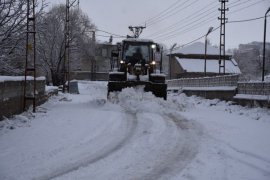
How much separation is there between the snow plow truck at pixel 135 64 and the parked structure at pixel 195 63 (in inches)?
1744

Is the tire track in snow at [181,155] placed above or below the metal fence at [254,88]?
below

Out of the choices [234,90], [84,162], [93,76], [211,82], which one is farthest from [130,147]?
[93,76]

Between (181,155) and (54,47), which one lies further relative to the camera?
(54,47)

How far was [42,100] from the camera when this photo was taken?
18.9 metres

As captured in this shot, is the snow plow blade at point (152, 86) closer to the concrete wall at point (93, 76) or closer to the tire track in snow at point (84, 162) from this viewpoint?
the tire track in snow at point (84, 162)

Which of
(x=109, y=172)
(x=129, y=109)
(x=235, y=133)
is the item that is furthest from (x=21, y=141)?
(x=129, y=109)

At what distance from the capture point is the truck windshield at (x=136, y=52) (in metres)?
21.5

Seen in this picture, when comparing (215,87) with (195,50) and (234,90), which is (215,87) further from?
(195,50)

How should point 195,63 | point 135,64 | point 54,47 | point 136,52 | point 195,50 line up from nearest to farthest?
1. point 135,64
2. point 136,52
3. point 54,47
4. point 195,63
5. point 195,50

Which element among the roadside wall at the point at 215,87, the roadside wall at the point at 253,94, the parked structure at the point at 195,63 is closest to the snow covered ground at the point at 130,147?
the roadside wall at the point at 253,94

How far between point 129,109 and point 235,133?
640cm

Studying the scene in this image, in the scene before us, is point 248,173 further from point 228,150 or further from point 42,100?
point 42,100

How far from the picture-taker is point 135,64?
2081 centimetres

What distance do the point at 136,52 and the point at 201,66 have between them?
48.3 m
